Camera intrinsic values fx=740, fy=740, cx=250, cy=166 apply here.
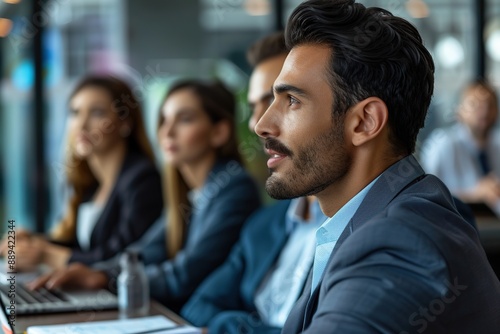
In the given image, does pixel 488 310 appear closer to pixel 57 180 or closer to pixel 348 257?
pixel 348 257

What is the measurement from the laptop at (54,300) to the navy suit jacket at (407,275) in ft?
3.30

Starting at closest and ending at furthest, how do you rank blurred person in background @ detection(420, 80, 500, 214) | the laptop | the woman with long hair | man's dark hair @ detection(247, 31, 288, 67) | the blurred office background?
the laptop → man's dark hair @ detection(247, 31, 288, 67) → the woman with long hair → the blurred office background → blurred person in background @ detection(420, 80, 500, 214)

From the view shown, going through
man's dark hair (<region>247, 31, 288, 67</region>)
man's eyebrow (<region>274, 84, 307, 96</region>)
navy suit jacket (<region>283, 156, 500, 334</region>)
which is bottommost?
navy suit jacket (<region>283, 156, 500, 334</region>)

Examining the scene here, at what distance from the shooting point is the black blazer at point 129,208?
3.18 m

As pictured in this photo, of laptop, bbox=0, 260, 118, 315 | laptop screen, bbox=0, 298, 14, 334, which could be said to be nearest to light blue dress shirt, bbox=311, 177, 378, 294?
laptop screen, bbox=0, 298, 14, 334

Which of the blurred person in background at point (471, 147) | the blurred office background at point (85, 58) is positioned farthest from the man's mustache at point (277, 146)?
the blurred person in background at point (471, 147)

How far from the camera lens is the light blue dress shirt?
1354mm

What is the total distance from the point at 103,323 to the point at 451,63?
193 inches

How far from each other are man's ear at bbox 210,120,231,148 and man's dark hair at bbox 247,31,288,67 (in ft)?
1.55

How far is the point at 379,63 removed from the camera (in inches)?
51.8

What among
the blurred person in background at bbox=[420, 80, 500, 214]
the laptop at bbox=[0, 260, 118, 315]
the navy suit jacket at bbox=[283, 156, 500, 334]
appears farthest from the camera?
the blurred person in background at bbox=[420, 80, 500, 214]

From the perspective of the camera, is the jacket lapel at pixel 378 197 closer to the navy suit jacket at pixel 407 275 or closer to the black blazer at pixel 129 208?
the navy suit jacket at pixel 407 275

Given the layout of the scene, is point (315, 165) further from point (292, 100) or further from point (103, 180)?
point (103, 180)

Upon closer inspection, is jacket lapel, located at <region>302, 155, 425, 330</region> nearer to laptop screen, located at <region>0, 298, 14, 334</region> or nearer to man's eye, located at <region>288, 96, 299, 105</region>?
man's eye, located at <region>288, 96, 299, 105</region>
